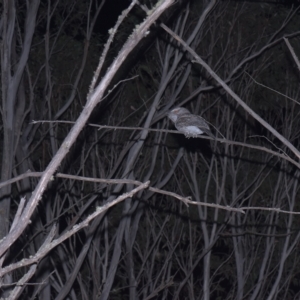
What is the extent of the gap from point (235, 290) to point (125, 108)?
3092 mm

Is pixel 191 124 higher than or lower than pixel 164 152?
higher

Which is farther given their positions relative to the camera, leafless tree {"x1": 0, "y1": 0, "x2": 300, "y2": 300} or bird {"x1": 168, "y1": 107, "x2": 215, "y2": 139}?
leafless tree {"x1": 0, "y1": 0, "x2": 300, "y2": 300}

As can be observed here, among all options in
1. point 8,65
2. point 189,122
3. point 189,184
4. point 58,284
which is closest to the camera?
point 8,65

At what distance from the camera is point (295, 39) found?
9.24 m

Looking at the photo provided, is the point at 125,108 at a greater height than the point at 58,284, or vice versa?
the point at 125,108

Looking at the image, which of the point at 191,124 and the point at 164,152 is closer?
the point at 191,124

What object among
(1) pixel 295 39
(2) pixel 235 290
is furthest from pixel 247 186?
(1) pixel 295 39

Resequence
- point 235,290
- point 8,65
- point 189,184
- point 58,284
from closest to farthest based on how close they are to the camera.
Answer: point 8,65 → point 58,284 → point 189,184 → point 235,290

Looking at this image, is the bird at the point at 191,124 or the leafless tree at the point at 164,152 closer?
the bird at the point at 191,124

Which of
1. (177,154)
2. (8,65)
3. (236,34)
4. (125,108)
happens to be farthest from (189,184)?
(8,65)

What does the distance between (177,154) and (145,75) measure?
1.21m

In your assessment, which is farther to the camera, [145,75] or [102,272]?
[145,75]

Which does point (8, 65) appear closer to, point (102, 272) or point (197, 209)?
point (102, 272)

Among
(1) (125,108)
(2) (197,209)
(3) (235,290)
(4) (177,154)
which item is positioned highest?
(1) (125,108)
